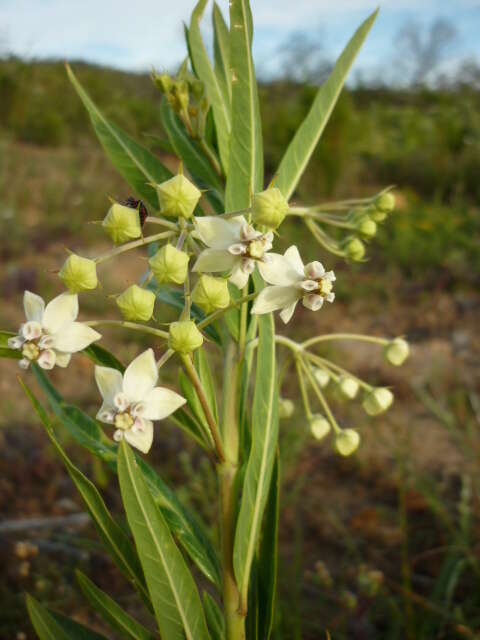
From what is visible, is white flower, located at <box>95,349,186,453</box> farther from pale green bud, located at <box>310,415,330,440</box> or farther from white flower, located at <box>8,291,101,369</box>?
pale green bud, located at <box>310,415,330,440</box>

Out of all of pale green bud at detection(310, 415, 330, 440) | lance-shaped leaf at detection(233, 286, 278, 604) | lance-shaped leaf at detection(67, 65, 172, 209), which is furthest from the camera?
pale green bud at detection(310, 415, 330, 440)

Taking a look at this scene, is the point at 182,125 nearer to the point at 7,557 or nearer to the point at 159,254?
the point at 159,254

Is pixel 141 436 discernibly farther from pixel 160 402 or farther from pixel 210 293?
pixel 210 293

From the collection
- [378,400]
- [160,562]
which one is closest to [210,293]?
[160,562]

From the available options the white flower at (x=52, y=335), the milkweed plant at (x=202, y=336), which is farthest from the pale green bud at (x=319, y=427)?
the white flower at (x=52, y=335)

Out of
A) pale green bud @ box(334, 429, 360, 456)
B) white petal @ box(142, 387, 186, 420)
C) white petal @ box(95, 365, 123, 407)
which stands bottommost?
pale green bud @ box(334, 429, 360, 456)

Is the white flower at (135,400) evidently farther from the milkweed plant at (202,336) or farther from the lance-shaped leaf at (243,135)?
the lance-shaped leaf at (243,135)

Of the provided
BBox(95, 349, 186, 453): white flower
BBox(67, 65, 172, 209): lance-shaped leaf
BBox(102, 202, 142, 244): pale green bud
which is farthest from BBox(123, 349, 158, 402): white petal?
BBox(67, 65, 172, 209): lance-shaped leaf
